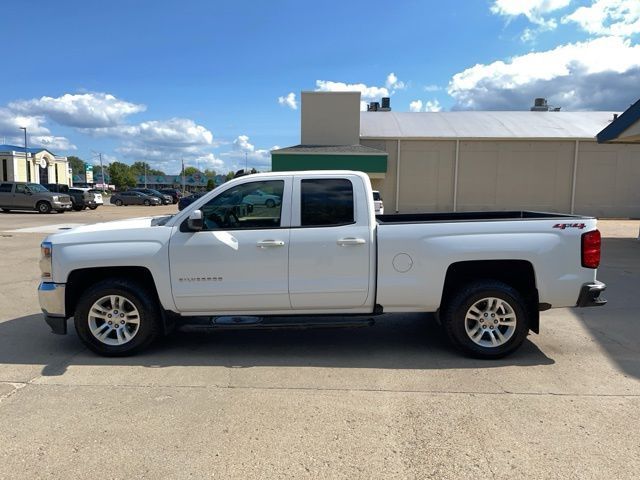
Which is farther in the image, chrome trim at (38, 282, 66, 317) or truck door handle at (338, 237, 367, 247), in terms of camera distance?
chrome trim at (38, 282, 66, 317)

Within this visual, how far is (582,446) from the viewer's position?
3105 millimetres

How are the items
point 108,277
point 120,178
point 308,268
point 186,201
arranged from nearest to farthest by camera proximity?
1. point 308,268
2. point 108,277
3. point 186,201
4. point 120,178

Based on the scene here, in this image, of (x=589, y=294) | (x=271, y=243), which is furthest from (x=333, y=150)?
(x=589, y=294)

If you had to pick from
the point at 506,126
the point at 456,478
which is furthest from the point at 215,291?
the point at 506,126

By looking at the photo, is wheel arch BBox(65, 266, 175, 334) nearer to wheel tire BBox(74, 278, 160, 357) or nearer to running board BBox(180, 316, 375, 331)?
wheel tire BBox(74, 278, 160, 357)

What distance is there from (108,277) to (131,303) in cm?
40

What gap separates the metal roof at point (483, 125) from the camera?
2547 centimetres

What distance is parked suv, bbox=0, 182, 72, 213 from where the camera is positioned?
26.9 m

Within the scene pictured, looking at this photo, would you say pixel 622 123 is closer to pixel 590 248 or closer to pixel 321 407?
pixel 590 248

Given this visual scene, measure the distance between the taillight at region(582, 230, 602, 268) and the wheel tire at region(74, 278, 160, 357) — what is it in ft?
13.9

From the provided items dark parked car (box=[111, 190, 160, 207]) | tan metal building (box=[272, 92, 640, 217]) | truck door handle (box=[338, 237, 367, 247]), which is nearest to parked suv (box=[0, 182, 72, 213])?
tan metal building (box=[272, 92, 640, 217])

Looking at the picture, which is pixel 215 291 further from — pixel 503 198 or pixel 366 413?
pixel 503 198

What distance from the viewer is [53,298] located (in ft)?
15.3

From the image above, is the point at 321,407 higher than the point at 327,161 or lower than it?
lower
